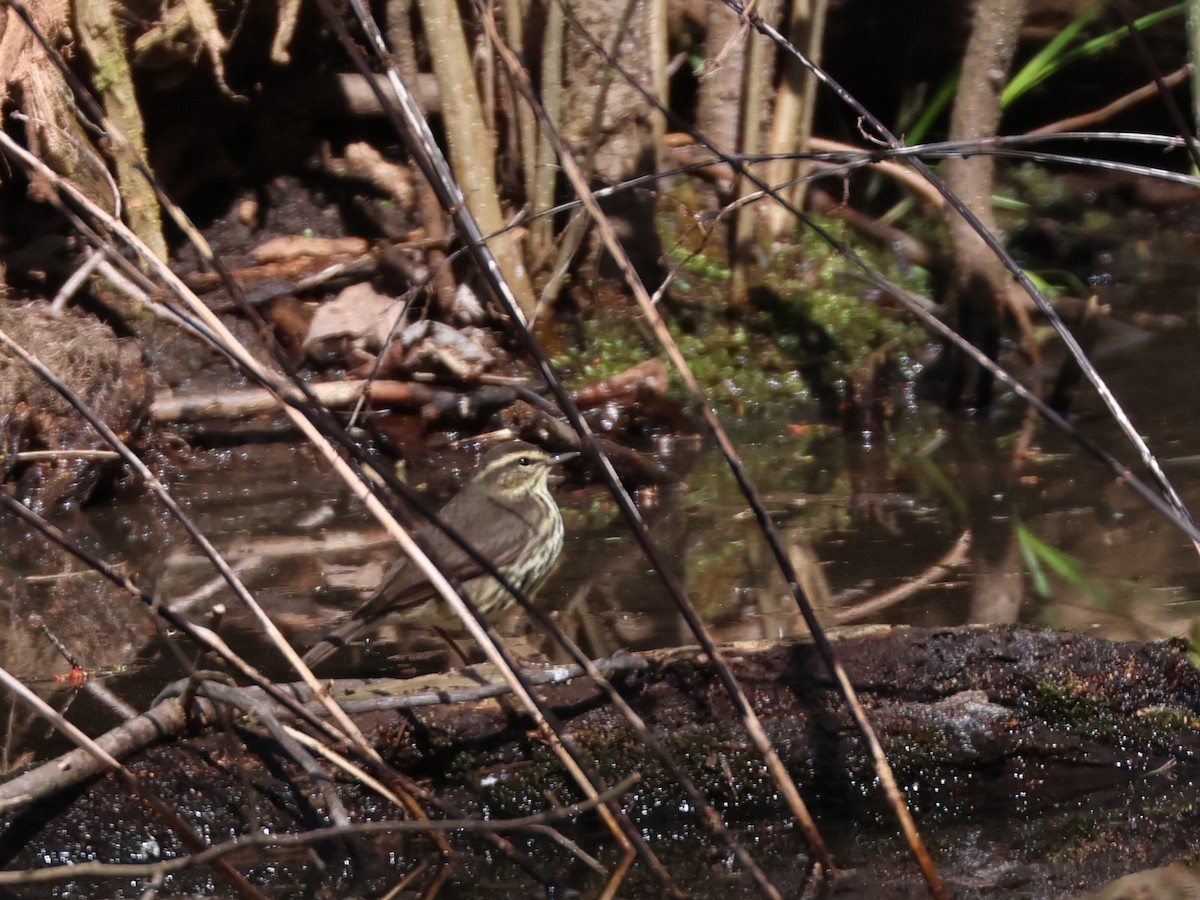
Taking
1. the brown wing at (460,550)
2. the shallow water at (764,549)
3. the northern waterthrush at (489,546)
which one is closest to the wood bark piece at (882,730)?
the shallow water at (764,549)

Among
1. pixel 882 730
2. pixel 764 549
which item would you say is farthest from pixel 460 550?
pixel 882 730

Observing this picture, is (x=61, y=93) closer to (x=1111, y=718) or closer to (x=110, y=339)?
(x=110, y=339)

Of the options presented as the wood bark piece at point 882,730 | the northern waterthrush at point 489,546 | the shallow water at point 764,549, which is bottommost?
the shallow water at point 764,549

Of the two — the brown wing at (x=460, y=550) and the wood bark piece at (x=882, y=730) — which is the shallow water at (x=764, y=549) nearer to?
the wood bark piece at (x=882, y=730)

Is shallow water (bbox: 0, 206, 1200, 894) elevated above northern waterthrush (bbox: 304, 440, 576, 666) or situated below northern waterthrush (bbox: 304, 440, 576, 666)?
below

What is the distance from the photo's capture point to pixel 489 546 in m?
5.27

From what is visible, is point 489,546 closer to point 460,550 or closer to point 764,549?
point 460,550

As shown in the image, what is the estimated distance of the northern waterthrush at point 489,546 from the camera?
4754 mm

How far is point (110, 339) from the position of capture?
25.1 ft

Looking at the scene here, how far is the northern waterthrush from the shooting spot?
475 centimetres

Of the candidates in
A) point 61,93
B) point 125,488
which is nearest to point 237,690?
point 125,488

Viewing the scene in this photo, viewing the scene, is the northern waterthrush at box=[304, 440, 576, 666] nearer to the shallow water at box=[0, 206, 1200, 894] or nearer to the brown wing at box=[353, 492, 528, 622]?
the brown wing at box=[353, 492, 528, 622]

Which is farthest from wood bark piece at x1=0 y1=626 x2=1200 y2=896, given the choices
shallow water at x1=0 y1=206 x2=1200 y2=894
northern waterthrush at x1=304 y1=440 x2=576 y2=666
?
northern waterthrush at x1=304 y1=440 x2=576 y2=666

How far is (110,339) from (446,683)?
Result: 451cm
